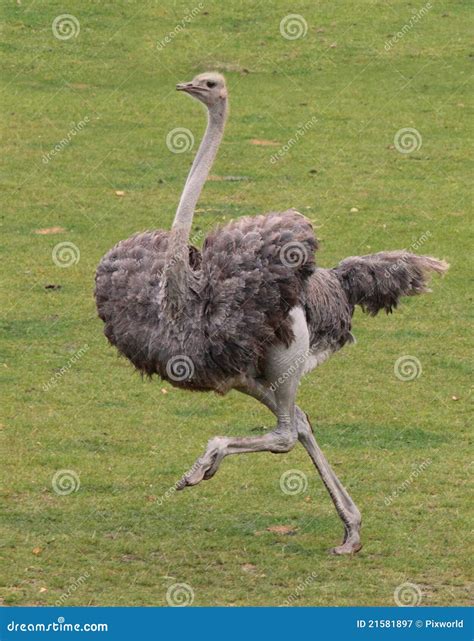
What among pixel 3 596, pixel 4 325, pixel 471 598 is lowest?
pixel 4 325

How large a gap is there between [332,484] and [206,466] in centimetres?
143

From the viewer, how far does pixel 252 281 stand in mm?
9953

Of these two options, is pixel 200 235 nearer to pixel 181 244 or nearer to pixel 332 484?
pixel 332 484

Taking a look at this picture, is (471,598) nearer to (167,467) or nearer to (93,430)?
(167,467)

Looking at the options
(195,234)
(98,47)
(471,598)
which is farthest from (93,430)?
(98,47)

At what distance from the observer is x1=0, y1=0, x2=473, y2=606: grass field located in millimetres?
10492

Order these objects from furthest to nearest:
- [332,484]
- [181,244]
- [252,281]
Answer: [332,484] → [252,281] → [181,244]

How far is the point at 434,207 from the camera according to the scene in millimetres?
19141

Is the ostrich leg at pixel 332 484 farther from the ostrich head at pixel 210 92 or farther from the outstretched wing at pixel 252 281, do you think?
the ostrich head at pixel 210 92

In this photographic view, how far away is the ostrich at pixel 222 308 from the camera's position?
9.90 m

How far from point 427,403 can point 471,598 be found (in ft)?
12.6

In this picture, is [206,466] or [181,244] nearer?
[206,466]

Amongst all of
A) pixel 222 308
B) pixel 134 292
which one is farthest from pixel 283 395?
pixel 134 292

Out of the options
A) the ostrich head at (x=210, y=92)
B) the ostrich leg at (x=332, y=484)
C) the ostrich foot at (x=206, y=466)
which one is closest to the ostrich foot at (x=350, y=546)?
the ostrich leg at (x=332, y=484)
